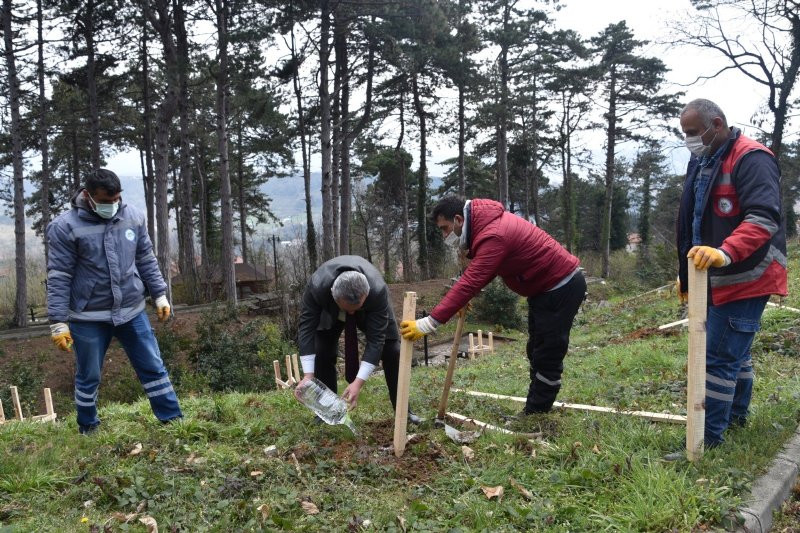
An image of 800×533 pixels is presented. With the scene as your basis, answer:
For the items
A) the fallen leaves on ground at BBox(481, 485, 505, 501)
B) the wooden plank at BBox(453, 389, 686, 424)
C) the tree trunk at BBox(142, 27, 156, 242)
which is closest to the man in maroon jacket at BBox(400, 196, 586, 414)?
the wooden plank at BBox(453, 389, 686, 424)

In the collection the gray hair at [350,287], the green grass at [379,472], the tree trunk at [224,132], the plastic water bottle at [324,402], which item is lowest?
the green grass at [379,472]

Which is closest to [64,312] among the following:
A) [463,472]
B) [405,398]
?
[405,398]

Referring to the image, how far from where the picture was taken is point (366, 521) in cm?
286

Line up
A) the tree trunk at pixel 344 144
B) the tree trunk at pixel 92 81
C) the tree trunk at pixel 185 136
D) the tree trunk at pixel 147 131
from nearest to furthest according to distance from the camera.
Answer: the tree trunk at pixel 185 136 < the tree trunk at pixel 92 81 < the tree trunk at pixel 147 131 < the tree trunk at pixel 344 144

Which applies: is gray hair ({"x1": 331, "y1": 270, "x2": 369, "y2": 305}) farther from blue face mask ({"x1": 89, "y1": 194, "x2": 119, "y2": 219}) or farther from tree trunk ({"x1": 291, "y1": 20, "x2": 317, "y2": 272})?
tree trunk ({"x1": 291, "y1": 20, "x2": 317, "y2": 272})

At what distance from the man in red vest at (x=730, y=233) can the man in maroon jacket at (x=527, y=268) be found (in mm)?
1015

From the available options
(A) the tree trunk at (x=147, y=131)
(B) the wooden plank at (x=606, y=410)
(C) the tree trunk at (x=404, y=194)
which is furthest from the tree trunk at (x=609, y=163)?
(B) the wooden plank at (x=606, y=410)

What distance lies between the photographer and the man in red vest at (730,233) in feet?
9.59

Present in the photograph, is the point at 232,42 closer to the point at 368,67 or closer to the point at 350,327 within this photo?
the point at 368,67

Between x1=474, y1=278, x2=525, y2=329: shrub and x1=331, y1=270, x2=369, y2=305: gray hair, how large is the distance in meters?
15.8

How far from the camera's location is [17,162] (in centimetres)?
1638

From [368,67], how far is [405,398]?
20.2 metres

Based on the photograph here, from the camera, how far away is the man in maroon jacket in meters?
3.82

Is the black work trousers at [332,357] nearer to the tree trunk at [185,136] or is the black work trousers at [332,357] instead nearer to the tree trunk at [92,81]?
the tree trunk at [185,136]
